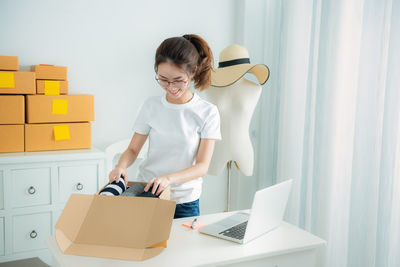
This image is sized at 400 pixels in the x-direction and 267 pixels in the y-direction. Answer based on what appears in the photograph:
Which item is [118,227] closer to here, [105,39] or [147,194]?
[147,194]

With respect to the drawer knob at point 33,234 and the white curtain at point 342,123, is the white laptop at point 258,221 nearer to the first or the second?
the white curtain at point 342,123

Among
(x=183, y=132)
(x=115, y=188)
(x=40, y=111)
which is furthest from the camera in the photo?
(x=40, y=111)

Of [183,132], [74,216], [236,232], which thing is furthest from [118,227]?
[183,132]

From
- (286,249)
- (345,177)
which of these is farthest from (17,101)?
(345,177)

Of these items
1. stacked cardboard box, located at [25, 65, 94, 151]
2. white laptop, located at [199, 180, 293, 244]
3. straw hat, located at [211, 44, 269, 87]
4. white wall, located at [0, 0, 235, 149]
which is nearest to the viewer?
white laptop, located at [199, 180, 293, 244]

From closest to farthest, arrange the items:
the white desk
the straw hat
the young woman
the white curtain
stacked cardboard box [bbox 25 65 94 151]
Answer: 1. the white desk
2. the young woman
3. the white curtain
4. the straw hat
5. stacked cardboard box [bbox 25 65 94 151]

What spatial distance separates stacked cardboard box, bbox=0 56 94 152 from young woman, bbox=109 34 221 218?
A: 37.2 inches

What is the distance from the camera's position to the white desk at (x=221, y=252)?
114 centimetres

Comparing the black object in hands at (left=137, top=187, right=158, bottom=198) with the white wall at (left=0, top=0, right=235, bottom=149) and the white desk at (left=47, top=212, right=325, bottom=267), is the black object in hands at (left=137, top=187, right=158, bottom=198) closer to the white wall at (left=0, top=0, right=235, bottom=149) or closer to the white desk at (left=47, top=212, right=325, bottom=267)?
the white desk at (left=47, top=212, right=325, bottom=267)

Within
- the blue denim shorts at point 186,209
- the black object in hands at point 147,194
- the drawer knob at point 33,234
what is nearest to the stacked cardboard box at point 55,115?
the drawer knob at point 33,234

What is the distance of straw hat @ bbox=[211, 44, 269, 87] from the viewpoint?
86.5 inches

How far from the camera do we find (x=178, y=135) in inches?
63.0

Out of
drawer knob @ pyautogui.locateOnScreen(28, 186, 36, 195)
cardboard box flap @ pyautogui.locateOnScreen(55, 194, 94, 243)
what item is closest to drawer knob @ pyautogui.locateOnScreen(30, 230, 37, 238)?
drawer knob @ pyautogui.locateOnScreen(28, 186, 36, 195)

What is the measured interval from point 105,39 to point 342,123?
1.76 metres
